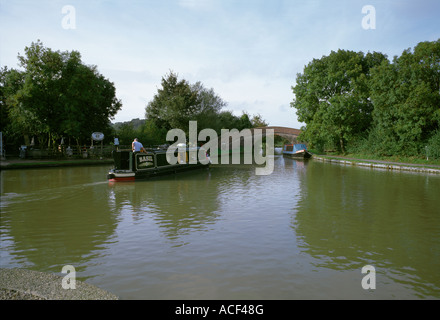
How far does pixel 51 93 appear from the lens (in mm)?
27688

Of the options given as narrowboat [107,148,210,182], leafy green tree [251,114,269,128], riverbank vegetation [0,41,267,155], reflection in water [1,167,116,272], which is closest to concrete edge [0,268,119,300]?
reflection in water [1,167,116,272]

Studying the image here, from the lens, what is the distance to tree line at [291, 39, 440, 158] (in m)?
25.7

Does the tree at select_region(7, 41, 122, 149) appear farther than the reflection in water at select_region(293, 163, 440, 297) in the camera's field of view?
Yes

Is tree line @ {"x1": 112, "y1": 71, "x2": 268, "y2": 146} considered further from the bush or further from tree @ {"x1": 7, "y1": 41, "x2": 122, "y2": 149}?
the bush

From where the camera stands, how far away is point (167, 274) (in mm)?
4914

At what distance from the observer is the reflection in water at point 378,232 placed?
5164 millimetres

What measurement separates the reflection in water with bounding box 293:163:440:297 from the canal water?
0.07 feet

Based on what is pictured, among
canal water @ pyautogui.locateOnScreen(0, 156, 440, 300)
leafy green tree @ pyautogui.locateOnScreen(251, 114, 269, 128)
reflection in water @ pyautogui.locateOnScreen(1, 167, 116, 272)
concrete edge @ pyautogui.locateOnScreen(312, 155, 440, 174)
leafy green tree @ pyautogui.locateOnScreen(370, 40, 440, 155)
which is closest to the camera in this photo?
canal water @ pyautogui.locateOnScreen(0, 156, 440, 300)

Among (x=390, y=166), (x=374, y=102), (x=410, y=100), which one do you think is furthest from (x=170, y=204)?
(x=374, y=102)

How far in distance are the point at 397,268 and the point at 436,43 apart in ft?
88.4

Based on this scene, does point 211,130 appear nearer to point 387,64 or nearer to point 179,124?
point 179,124

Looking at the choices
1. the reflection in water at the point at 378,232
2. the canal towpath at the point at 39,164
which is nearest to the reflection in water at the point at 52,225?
the reflection in water at the point at 378,232

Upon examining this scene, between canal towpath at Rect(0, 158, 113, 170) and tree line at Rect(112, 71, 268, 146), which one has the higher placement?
tree line at Rect(112, 71, 268, 146)
